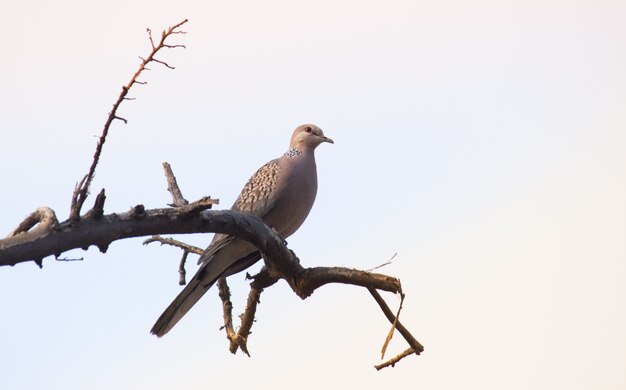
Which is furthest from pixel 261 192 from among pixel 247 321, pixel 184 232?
pixel 184 232

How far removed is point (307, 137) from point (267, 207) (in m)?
0.99

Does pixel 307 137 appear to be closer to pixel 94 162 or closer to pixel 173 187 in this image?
pixel 173 187

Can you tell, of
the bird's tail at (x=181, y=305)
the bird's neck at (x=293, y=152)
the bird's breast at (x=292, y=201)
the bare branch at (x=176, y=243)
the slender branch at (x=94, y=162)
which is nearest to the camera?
the slender branch at (x=94, y=162)

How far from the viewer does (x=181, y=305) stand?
19.3 feet

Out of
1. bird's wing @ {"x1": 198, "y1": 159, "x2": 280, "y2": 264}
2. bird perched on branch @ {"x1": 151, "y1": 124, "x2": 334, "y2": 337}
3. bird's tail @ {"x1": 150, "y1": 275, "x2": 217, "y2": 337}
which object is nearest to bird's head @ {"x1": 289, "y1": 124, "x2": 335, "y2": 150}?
bird perched on branch @ {"x1": 151, "y1": 124, "x2": 334, "y2": 337}

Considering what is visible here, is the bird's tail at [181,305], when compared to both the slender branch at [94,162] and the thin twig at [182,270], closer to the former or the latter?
the thin twig at [182,270]

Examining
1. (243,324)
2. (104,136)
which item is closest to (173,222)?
(104,136)

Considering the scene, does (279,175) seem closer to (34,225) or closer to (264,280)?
(264,280)

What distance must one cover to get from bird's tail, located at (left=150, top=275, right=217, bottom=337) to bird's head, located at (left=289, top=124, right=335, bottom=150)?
1.71 m

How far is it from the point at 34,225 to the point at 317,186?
140 inches

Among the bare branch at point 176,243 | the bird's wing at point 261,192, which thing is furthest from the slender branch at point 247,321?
the bird's wing at point 261,192

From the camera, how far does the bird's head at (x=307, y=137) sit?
7.58 m

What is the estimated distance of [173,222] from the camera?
3.94 metres

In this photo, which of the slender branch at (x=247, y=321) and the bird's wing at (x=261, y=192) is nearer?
the slender branch at (x=247, y=321)
